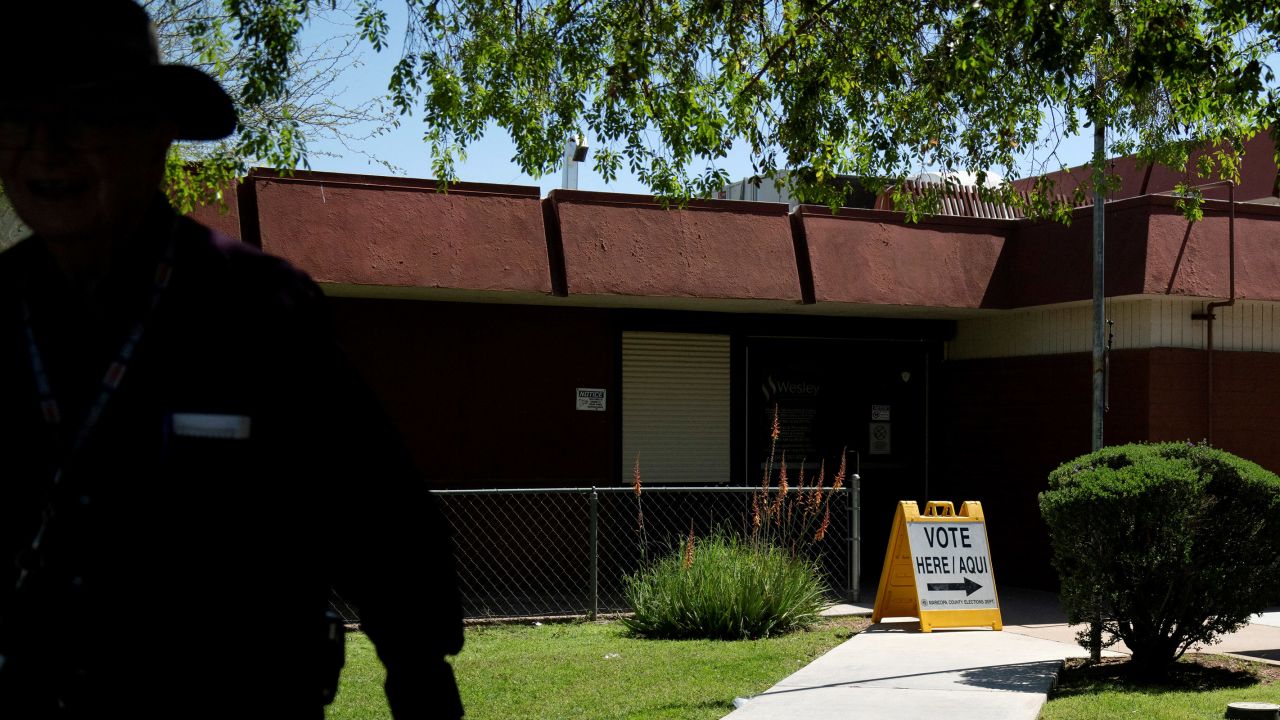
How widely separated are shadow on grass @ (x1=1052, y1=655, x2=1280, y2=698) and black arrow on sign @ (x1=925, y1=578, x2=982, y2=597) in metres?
1.76

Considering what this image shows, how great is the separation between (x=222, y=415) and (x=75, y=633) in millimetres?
370

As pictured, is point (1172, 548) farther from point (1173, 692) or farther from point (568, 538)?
point (568, 538)

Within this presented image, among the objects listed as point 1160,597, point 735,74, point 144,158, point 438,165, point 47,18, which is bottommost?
point 1160,597

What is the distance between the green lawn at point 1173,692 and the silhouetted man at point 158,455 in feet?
21.2

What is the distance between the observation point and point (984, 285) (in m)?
14.7

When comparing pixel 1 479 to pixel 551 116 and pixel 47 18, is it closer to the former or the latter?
pixel 47 18

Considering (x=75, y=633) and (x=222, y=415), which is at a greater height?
(x=222, y=415)

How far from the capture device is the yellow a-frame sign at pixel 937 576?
37.4 ft

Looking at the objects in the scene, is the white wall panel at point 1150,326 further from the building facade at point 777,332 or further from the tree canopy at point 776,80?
the tree canopy at point 776,80

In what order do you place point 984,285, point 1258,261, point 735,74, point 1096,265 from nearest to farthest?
point 735,74 → point 1096,265 → point 1258,261 → point 984,285

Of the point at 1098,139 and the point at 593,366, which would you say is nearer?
the point at 1098,139

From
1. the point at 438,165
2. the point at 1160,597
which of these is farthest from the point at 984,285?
the point at 438,165

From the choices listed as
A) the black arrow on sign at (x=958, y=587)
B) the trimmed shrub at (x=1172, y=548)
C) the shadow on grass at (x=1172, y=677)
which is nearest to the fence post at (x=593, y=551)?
the black arrow on sign at (x=958, y=587)

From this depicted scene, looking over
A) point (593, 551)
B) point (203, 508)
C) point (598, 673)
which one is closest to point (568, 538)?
point (593, 551)
